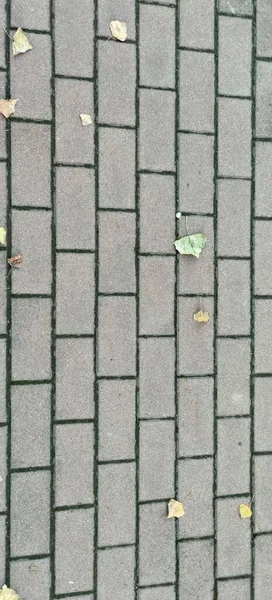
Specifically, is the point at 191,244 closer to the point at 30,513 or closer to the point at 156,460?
the point at 156,460

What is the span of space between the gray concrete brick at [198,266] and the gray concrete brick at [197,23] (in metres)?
0.69

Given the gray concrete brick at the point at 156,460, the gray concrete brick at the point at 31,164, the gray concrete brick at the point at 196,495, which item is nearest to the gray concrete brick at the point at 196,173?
the gray concrete brick at the point at 31,164

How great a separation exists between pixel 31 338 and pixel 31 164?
2.07 feet

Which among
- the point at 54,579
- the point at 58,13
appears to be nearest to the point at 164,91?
the point at 58,13

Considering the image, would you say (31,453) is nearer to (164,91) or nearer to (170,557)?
(170,557)

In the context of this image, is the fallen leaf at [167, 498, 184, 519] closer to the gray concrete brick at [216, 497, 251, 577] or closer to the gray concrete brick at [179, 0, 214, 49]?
the gray concrete brick at [216, 497, 251, 577]

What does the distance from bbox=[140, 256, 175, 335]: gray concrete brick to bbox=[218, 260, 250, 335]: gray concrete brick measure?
0.68 feet

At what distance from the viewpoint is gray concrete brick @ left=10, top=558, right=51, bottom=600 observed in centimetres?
243

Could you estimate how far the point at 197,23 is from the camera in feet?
8.71

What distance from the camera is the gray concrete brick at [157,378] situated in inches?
101

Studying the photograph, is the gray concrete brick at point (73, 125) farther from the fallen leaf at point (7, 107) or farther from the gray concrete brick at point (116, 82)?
the fallen leaf at point (7, 107)

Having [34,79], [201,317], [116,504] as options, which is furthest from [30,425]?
[34,79]

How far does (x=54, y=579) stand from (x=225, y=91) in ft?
6.48

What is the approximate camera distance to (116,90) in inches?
101
